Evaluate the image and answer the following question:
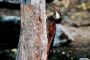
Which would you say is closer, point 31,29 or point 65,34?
point 31,29

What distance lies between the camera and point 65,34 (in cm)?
838

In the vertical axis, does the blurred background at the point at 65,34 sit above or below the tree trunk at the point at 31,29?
below

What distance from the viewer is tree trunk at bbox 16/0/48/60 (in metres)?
4.74

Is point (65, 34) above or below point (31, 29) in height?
below

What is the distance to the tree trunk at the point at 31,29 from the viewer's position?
187 inches

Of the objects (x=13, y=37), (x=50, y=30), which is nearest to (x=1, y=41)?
(x=13, y=37)

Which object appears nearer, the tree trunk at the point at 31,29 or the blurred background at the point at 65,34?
the tree trunk at the point at 31,29

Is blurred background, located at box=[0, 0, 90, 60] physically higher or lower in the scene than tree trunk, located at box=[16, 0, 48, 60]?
lower

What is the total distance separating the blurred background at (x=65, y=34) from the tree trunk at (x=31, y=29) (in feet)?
5.70

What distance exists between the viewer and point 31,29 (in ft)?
15.6

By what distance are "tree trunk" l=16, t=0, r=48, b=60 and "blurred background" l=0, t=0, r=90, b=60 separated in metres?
1.74

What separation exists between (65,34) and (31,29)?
3688 millimetres

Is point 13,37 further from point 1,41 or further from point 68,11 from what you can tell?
point 68,11

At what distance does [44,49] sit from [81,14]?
694 cm
